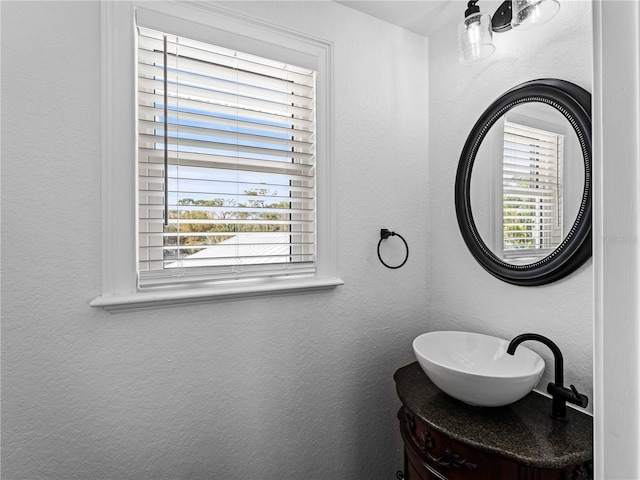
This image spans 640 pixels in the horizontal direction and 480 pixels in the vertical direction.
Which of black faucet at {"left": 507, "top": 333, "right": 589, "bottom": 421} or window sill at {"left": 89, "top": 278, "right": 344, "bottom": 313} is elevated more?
window sill at {"left": 89, "top": 278, "right": 344, "bottom": 313}

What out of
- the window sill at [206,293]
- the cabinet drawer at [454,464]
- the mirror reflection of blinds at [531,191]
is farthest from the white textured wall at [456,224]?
the window sill at [206,293]

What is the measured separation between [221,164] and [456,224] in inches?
41.2

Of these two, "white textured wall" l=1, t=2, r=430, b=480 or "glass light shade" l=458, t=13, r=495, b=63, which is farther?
"glass light shade" l=458, t=13, r=495, b=63

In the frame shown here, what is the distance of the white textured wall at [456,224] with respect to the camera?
1.12 metres

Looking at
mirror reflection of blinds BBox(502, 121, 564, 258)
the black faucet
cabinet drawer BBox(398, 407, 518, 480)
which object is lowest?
cabinet drawer BBox(398, 407, 518, 480)

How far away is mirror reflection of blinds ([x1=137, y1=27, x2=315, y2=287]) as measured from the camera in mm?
1185

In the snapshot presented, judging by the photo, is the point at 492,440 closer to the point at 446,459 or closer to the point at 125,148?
the point at 446,459

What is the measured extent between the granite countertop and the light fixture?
123 cm

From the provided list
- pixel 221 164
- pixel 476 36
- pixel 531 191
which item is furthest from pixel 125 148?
pixel 531 191

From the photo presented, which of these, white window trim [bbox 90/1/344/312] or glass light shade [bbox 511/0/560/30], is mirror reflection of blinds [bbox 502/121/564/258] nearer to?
glass light shade [bbox 511/0/560/30]

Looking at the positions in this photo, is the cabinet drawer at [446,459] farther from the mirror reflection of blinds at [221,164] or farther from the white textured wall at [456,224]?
the mirror reflection of blinds at [221,164]

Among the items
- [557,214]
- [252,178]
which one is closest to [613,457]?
[557,214]

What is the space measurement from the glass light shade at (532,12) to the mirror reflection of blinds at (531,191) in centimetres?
33

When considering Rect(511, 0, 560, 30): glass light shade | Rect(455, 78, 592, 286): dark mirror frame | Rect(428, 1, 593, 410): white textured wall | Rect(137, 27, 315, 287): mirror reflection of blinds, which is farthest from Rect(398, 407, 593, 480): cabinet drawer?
Rect(511, 0, 560, 30): glass light shade
